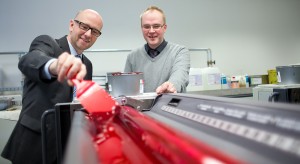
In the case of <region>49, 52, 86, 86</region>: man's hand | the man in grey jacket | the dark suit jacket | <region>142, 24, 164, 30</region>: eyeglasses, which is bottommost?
the dark suit jacket

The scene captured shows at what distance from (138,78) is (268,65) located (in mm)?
3663

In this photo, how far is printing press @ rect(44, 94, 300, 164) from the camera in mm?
290

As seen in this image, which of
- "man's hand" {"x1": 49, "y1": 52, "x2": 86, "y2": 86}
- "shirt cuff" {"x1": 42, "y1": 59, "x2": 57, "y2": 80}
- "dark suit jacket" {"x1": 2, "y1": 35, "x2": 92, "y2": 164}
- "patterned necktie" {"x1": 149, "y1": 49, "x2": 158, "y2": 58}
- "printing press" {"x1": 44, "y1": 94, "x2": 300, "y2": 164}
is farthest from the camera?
"patterned necktie" {"x1": 149, "y1": 49, "x2": 158, "y2": 58}

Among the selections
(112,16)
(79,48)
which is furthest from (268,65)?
(79,48)

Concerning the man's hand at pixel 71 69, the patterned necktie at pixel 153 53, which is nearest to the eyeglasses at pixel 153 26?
the patterned necktie at pixel 153 53

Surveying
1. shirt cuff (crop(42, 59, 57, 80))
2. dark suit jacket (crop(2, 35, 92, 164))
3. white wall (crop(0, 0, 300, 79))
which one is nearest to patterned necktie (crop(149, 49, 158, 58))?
dark suit jacket (crop(2, 35, 92, 164))

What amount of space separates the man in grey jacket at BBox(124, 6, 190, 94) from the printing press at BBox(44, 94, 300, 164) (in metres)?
0.97

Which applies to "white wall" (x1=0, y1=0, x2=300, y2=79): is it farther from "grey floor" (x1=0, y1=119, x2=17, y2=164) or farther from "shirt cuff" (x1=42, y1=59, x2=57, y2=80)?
"shirt cuff" (x1=42, y1=59, x2=57, y2=80)

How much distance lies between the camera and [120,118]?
24.6 inches

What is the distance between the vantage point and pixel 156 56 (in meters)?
1.72

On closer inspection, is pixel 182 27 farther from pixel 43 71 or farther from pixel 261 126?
pixel 261 126

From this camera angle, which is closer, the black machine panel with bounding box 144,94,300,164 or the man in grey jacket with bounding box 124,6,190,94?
the black machine panel with bounding box 144,94,300,164

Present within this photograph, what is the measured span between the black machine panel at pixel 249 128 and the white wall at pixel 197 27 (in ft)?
9.56

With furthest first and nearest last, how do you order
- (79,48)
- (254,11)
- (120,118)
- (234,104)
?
(254,11) → (79,48) → (120,118) → (234,104)
